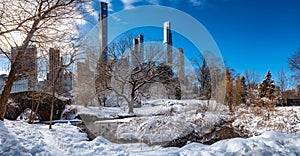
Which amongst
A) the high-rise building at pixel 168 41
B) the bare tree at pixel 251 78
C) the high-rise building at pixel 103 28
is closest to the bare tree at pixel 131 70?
the high-rise building at pixel 168 41

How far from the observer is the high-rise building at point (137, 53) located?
6.30 meters

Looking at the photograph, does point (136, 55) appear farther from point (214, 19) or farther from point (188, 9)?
point (214, 19)

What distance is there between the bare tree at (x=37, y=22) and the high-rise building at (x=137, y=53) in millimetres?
2513

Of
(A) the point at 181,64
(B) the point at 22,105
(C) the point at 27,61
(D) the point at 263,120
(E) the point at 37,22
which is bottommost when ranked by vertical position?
(D) the point at 263,120

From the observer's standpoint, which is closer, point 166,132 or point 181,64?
point 166,132

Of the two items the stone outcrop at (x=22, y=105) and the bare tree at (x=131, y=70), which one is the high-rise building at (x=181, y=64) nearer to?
the bare tree at (x=131, y=70)

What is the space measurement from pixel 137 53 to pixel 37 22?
11.2 feet

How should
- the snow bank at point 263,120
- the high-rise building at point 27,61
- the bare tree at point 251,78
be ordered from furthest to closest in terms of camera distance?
the bare tree at point 251,78, the snow bank at point 263,120, the high-rise building at point 27,61

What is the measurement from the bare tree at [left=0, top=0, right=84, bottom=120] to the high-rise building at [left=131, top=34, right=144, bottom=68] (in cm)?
251

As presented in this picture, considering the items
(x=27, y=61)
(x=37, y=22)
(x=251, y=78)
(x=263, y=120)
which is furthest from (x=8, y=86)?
(x=251, y=78)

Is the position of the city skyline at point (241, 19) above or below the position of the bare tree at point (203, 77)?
above

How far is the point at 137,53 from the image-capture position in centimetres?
663

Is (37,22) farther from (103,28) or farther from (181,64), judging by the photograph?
(181,64)

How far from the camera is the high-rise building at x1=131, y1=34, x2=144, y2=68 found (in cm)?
630
